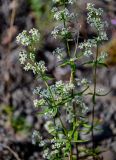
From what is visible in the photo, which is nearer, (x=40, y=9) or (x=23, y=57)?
(x=23, y=57)

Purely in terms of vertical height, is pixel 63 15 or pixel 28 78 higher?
pixel 63 15

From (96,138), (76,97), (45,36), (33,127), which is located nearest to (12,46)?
(45,36)

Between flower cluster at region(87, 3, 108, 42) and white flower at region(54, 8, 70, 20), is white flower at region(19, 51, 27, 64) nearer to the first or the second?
white flower at region(54, 8, 70, 20)

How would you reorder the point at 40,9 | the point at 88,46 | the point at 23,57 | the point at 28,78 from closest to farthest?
the point at 23,57, the point at 88,46, the point at 28,78, the point at 40,9

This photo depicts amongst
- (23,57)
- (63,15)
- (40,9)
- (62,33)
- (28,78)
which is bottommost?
(28,78)

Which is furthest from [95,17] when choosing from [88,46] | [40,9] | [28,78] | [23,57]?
[40,9]

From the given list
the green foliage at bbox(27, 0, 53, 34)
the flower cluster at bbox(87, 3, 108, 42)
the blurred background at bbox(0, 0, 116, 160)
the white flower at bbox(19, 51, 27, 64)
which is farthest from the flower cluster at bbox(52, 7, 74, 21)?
the green foliage at bbox(27, 0, 53, 34)

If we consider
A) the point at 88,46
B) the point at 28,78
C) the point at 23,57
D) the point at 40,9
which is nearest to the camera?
the point at 23,57

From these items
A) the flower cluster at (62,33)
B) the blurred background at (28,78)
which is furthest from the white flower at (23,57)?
the blurred background at (28,78)

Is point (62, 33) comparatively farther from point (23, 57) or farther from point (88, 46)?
point (23, 57)
